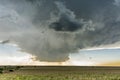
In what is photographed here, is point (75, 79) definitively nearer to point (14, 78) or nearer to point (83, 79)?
point (83, 79)

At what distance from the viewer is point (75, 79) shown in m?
54.5

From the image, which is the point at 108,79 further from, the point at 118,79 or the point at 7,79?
the point at 7,79

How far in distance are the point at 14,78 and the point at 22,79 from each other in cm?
284

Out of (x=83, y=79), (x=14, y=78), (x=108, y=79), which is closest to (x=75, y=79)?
(x=83, y=79)

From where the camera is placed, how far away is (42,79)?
5350 cm

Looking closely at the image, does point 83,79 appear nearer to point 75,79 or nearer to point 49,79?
point 75,79

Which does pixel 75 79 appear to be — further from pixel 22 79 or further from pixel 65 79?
pixel 22 79

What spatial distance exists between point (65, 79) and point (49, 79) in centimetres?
253

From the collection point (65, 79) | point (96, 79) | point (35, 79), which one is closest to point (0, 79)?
point (35, 79)

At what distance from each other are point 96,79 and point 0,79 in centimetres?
1512

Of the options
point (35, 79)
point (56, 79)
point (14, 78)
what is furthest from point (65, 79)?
point (14, 78)

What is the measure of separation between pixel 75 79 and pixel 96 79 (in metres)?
3.35

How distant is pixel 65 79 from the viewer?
53.8m

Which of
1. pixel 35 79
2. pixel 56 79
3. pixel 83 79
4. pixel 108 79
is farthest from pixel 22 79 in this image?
pixel 108 79
